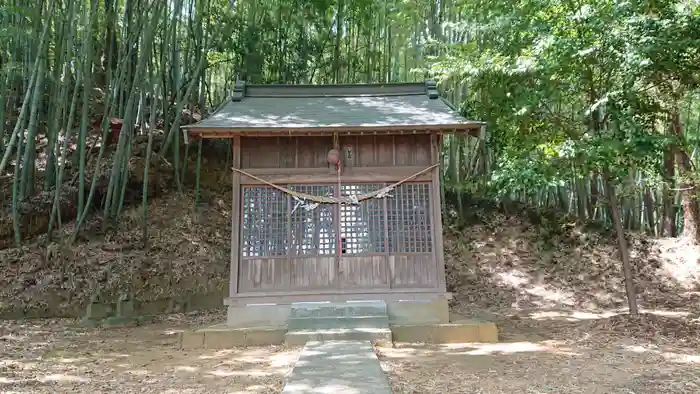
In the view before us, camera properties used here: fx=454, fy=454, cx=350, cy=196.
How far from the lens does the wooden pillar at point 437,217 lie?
6020 mm

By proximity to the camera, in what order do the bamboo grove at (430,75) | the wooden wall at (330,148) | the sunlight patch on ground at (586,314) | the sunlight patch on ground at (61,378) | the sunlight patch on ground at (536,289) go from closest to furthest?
1. the sunlight patch on ground at (61,378)
2. the bamboo grove at (430,75)
3. the wooden wall at (330,148)
4. the sunlight patch on ground at (586,314)
5. the sunlight patch on ground at (536,289)

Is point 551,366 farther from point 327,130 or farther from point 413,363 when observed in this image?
Answer: point 327,130

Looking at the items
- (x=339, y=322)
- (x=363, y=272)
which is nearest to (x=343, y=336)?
(x=339, y=322)

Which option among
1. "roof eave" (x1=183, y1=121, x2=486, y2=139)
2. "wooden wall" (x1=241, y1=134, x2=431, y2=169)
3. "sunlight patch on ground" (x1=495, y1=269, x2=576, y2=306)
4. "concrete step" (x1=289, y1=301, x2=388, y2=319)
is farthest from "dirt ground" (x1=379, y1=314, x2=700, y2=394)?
"sunlight patch on ground" (x1=495, y1=269, x2=576, y2=306)

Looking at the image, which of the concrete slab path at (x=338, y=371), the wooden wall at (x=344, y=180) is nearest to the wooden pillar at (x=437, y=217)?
the wooden wall at (x=344, y=180)

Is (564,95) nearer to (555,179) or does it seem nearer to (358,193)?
(555,179)

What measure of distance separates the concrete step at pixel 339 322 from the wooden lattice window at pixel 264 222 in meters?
1.00

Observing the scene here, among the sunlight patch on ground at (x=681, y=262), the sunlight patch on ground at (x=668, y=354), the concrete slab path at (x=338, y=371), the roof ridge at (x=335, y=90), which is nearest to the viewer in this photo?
the concrete slab path at (x=338, y=371)

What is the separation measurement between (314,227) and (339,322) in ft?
4.43

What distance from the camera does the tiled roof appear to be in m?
5.89

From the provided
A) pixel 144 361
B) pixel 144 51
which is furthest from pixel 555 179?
pixel 144 51

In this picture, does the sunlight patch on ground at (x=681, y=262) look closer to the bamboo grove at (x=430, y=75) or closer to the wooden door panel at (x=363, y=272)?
the bamboo grove at (x=430, y=75)

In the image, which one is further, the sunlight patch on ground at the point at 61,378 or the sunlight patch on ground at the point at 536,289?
the sunlight patch on ground at the point at 536,289

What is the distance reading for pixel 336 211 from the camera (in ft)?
→ 20.2
